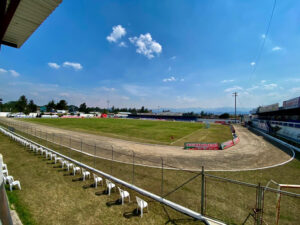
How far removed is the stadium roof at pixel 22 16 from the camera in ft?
16.3

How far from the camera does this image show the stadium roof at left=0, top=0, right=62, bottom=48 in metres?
4.96

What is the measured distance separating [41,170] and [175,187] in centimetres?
1181

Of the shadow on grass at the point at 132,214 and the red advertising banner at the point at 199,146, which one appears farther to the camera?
the red advertising banner at the point at 199,146

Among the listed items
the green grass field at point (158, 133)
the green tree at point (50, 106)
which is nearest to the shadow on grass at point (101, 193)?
the green grass field at point (158, 133)

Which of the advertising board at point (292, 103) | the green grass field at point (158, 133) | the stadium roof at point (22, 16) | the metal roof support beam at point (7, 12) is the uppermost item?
the stadium roof at point (22, 16)

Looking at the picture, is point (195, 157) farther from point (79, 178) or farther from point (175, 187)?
point (79, 178)

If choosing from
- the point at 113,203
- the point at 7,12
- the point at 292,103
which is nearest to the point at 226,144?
the point at 113,203

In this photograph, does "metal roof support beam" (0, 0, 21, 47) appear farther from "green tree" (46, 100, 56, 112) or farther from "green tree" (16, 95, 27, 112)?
"green tree" (46, 100, 56, 112)

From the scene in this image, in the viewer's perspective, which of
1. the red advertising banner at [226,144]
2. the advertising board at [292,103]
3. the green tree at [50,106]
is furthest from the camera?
the green tree at [50,106]

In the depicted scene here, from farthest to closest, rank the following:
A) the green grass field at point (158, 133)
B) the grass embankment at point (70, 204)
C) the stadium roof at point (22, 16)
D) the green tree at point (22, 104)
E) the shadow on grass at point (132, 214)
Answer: the green tree at point (22, 104) < the green grass field at point (158, 133) < the shadow on grass at point (132, 214) < the grass embankment at point (70, 204) < the stadium roof at point (22, 16)

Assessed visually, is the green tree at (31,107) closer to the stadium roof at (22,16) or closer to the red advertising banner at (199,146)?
the red advertising banner at (199,146)

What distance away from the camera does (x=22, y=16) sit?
6059 mm

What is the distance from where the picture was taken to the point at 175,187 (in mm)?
9781

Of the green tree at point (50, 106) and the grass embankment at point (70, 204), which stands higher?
the green tree at point (50, 106)
